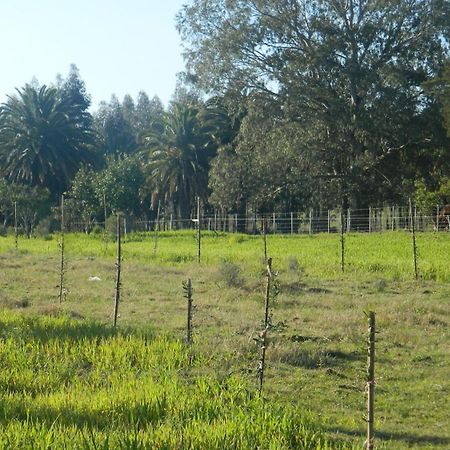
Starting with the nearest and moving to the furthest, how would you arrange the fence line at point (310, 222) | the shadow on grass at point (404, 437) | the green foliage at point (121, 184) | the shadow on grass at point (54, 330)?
1. the shadow on grass at point (404, 437)
2. the shadow on grass at point (54, 330)
3. the fence line at point (310, 222)
4. the green foliage at point (121, 184)

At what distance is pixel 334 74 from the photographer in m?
38.2

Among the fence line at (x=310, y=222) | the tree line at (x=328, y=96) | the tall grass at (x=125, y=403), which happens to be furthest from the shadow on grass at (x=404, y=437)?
the tree line at (x=328, y=96)

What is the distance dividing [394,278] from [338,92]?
21701 millimetres

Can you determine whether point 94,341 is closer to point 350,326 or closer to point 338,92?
point 350,326

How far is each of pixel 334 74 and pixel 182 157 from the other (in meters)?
13.5

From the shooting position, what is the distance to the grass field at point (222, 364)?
6.34 metres

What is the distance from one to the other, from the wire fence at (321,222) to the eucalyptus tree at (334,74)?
1.36 m

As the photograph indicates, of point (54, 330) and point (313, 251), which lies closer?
point (54, 330)

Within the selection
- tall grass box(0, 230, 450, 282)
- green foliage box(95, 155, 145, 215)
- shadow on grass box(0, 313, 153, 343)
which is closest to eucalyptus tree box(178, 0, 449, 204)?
tall grass box(0, 230, 450, 282)

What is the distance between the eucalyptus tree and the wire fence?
136cm

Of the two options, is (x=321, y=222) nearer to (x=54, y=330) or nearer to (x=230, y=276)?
(x=230, y=276)

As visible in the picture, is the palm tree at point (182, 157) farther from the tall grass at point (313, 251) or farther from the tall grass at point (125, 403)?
the tall grass at point (125, 403)

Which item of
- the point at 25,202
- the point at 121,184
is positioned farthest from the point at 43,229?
the point at 121,184

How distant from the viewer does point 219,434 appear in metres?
5.90
